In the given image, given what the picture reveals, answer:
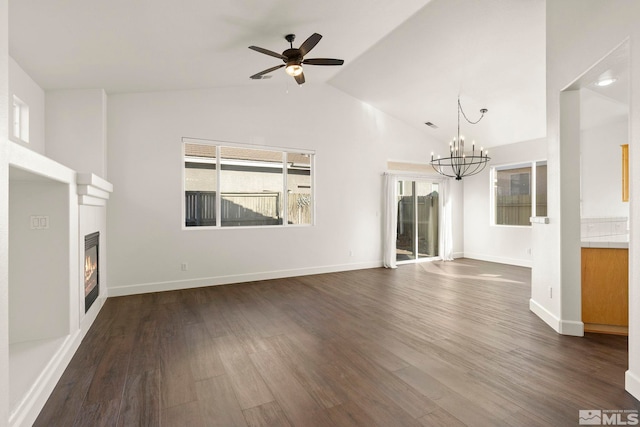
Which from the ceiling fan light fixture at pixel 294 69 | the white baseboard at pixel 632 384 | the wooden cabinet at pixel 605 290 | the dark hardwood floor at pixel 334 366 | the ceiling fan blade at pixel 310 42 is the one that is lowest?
the dark hardwood floor at pixel 334 366

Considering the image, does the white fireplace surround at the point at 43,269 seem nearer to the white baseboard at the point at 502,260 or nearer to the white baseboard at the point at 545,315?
the white baseboard at the point at 545,315

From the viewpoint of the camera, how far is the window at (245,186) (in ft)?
17.9

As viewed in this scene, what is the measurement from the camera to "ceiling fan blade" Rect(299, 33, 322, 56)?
3166 mm

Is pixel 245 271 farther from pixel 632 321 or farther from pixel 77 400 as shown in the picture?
pixel 632 321

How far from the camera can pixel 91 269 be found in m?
3.86

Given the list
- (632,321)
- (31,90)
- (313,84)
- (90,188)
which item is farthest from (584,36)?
(31,90)

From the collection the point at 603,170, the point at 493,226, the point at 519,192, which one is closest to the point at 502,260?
the point at 493,226

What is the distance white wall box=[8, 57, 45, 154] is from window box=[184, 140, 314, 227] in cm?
186

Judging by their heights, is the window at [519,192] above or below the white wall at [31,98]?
below

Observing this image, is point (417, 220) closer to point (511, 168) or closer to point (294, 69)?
point (511, 168)

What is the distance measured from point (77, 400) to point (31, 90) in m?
3.49

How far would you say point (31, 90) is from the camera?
12.0ft

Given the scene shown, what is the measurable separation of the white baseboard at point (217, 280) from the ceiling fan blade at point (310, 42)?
12.5 ft

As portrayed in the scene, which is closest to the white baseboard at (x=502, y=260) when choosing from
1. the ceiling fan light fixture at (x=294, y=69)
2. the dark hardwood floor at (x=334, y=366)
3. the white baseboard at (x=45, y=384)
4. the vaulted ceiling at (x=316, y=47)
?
the vaulted ceiling at (x=316, y=47)
